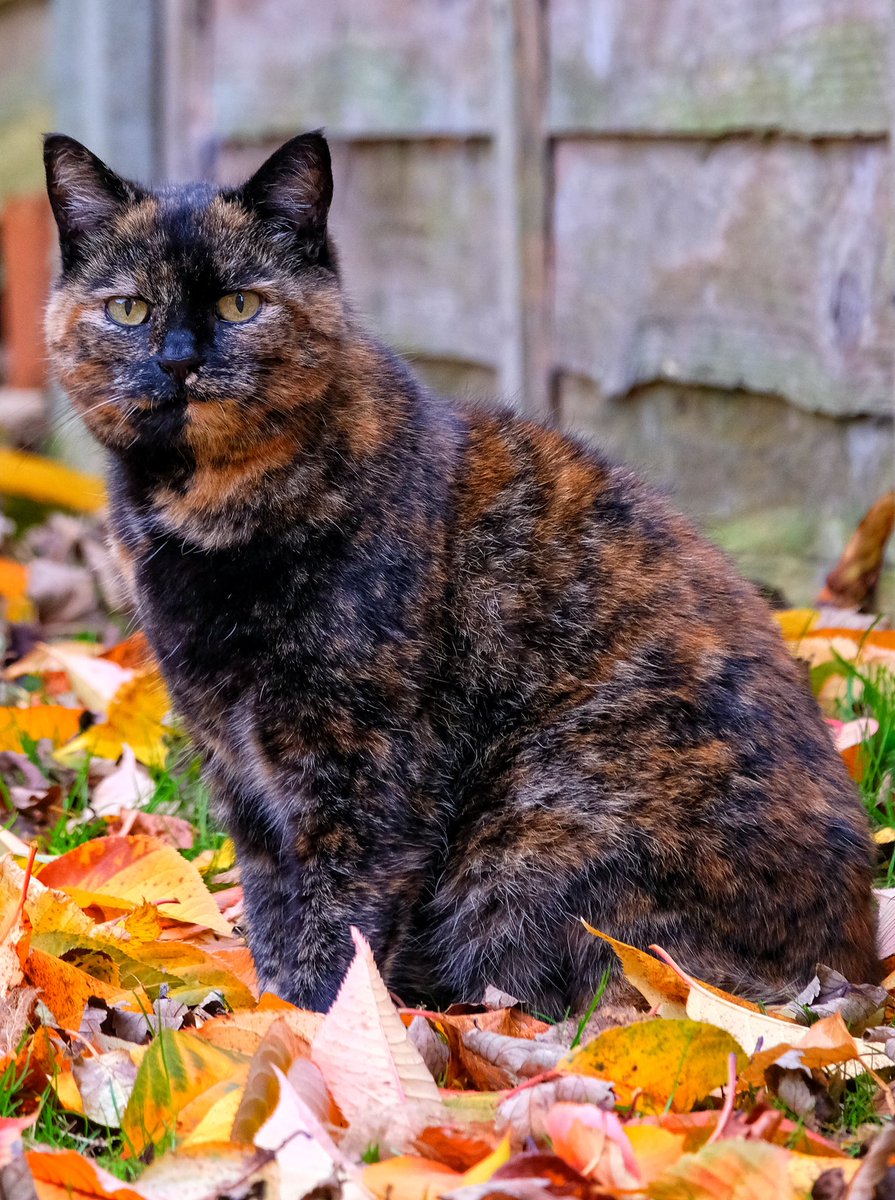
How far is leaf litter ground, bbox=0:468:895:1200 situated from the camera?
1646 millimetres

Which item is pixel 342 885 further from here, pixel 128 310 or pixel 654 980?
pixel 128 310

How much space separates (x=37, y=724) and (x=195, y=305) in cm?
139

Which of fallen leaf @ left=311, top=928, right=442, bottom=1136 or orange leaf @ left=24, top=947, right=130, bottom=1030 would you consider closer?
fallen leaf @ left=311, top=928, right=442, bottom=1136

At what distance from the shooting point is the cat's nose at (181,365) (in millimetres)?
2244

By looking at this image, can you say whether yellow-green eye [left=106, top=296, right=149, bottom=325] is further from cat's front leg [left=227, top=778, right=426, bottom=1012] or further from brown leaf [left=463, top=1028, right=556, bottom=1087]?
brown leaf [left=463, top=1028, right=556, bottom=1087]

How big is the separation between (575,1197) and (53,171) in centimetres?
185

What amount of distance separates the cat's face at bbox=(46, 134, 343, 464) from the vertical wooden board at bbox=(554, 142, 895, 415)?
1.65m

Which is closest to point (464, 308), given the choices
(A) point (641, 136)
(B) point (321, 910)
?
(A) point (641, 136)

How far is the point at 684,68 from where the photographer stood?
397 cm

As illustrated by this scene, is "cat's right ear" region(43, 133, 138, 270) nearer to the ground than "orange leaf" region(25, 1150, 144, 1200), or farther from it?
farther from it

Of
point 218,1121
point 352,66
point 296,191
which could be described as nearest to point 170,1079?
point 218,1121

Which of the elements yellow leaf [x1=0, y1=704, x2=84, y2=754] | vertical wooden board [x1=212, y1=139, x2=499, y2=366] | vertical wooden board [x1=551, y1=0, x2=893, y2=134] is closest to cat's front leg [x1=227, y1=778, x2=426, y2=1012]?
yellow leaf [x1=0, y1=704, x2=84, y2=754]

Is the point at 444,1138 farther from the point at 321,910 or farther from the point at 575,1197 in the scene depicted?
the point at 321,910

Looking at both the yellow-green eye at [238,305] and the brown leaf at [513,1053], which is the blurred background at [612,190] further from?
the brown leaf at [513,1053]
